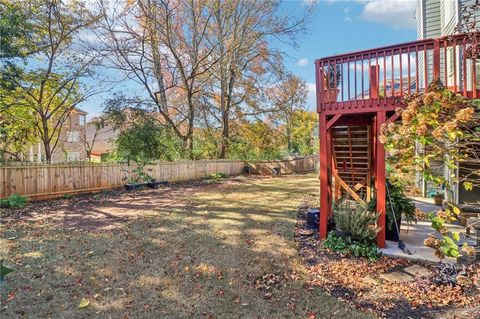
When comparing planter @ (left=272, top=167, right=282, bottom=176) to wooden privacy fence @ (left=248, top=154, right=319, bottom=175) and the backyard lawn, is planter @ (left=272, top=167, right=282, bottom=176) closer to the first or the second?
wooden privacy fence @ (left=248, top=154, right=319, bottom=175)

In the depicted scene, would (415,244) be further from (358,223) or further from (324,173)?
(324,173)

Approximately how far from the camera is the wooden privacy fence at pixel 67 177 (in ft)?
25.0

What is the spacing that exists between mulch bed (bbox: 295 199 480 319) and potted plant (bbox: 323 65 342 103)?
2503 mm

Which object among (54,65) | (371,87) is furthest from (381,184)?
(54,65)

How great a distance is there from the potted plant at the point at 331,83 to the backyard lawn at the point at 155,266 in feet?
8.26

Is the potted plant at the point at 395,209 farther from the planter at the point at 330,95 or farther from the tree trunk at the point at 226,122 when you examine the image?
the tree trunk at the point at 226,122

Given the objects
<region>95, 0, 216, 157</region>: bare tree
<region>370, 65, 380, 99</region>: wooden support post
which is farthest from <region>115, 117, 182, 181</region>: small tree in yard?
<region>370, 65, 380, 99</region>: wooden support post

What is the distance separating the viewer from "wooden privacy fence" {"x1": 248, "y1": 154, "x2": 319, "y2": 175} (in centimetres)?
1855

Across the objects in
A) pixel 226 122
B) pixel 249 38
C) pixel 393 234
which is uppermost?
pixel 249 38

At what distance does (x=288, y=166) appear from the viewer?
20.1 m

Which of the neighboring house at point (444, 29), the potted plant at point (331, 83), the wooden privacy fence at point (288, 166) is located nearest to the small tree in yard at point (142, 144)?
the wooden privacy fence at point (288, 166)

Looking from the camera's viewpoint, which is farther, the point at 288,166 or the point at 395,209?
the point at 288,166

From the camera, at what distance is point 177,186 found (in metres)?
11.8

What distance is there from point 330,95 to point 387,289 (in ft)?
9.70
